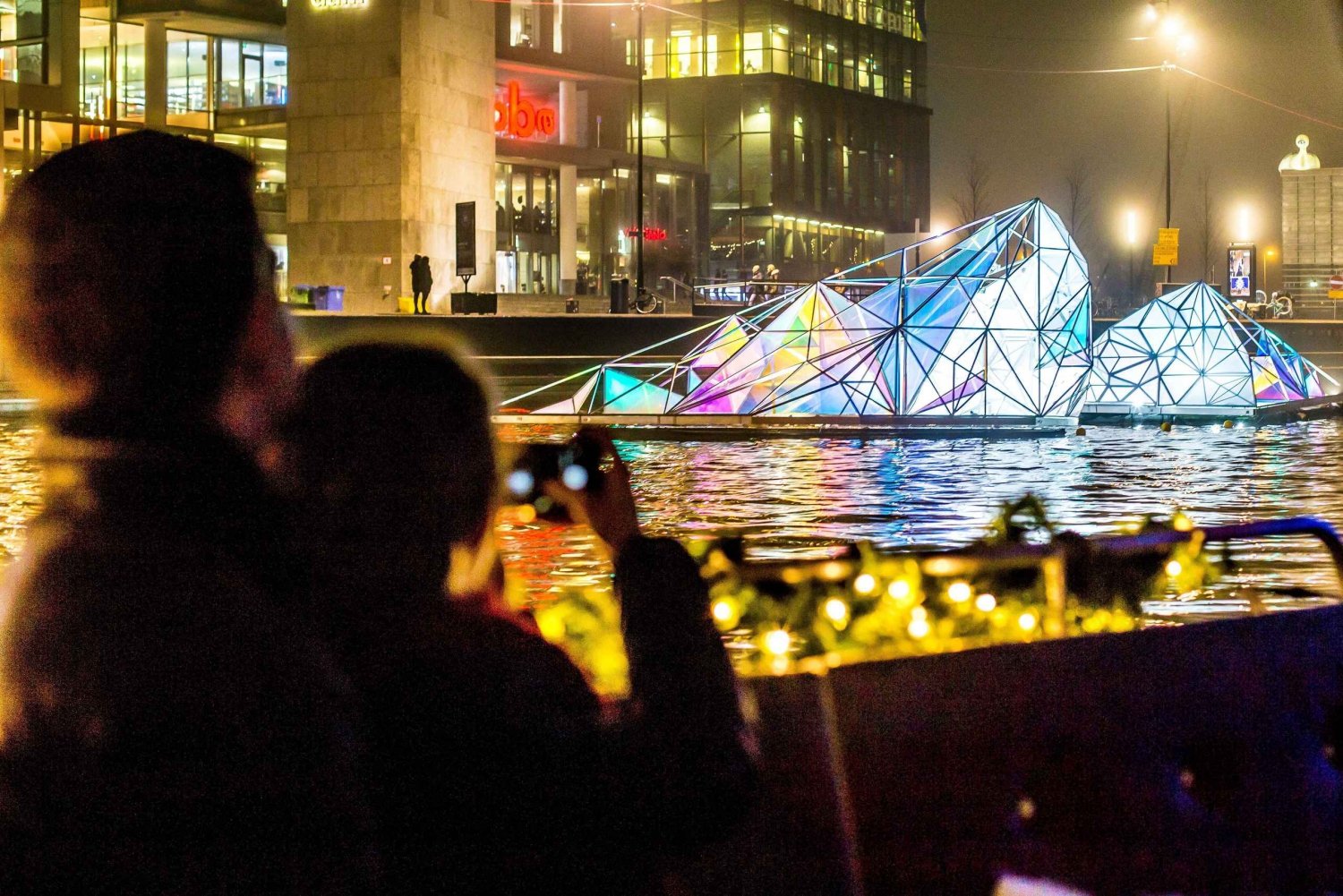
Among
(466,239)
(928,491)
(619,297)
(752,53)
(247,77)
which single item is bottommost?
(928,491)

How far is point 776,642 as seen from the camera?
171 inches

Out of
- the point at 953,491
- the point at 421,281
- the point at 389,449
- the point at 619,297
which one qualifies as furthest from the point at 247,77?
the point at 389,449

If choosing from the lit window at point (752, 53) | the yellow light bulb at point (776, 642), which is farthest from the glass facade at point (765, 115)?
the yellow light bulb at point (776, 642)

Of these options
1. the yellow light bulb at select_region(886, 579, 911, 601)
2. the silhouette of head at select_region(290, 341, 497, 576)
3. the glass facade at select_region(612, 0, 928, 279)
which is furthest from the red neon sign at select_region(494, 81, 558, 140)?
the silhouette of head at select_region(290, 341, 497, 576)

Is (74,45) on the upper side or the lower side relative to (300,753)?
upper

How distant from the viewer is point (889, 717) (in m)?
3.41

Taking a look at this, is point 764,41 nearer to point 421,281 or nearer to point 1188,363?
point 421,281

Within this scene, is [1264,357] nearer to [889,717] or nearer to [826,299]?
[826,299]

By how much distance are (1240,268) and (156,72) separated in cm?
3818

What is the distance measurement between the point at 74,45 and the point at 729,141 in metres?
42.4

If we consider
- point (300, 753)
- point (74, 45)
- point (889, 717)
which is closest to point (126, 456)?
point (300, 753)

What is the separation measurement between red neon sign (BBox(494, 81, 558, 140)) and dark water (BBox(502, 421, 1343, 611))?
41.3m

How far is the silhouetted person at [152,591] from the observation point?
53.9 inches

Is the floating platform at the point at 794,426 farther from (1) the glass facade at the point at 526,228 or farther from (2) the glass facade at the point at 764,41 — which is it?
(2) the glass facade at the point at 764,41
